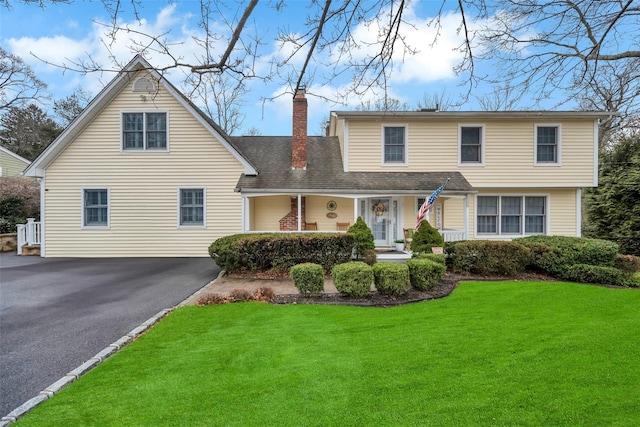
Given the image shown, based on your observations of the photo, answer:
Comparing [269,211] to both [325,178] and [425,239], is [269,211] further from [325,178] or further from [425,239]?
[425,239]

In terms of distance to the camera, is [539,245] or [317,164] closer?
[539,245]

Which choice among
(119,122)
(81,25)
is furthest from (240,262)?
(119,122)

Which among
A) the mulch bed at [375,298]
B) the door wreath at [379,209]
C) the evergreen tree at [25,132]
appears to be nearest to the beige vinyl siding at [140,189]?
the door wreath at [379,209]

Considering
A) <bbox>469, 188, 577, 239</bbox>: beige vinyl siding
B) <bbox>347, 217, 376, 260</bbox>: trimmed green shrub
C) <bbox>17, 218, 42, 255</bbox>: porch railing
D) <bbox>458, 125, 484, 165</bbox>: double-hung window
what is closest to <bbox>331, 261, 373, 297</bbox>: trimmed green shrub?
<bbox>347, 217, 376, 260</bbox>: trimmed green shrub

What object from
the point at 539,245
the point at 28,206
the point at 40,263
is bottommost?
the point at 40,263

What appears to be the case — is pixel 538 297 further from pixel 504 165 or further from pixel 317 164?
pixel 317 164

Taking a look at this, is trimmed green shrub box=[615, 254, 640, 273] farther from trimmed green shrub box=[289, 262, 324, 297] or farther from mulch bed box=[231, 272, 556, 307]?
trimmed green shrub box=[289, 262, 324, 297]

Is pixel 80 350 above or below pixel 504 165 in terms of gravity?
below

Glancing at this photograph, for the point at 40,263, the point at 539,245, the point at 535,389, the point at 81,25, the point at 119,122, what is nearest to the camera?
the point at 535,389

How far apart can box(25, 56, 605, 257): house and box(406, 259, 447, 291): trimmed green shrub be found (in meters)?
5.47

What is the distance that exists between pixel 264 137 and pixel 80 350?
47.2ft

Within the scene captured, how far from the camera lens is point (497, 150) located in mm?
14195

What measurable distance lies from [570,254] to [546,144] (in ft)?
22.8

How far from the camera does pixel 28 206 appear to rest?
1703 cm
